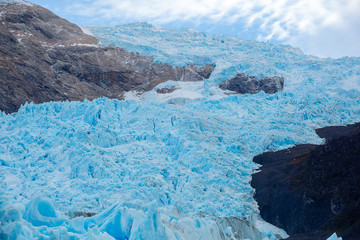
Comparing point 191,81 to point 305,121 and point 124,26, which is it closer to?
point 305,121

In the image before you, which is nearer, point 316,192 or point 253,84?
point 316,192

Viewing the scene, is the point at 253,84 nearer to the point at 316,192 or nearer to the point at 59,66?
the point at 59,66

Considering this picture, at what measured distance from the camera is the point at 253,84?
28734 millimetres

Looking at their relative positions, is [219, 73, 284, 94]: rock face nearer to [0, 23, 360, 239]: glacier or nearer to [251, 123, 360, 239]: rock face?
[0, 23, 360, 239]: glacier

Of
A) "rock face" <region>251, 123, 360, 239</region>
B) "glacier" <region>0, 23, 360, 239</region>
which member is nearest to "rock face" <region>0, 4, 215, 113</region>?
"glacier" <region>0, 23, 360, 239</region>

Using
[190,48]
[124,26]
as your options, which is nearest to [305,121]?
[190,48]

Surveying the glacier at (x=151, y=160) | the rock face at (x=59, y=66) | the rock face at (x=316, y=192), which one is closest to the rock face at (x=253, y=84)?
the glacier at (x=151, y=160)

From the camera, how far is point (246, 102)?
23.6m

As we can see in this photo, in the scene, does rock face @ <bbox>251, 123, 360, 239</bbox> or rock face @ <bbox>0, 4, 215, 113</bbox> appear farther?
rock face @ <bbox>0, 4, 215, 113</bbox>

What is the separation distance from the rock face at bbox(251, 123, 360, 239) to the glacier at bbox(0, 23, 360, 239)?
1.74 feet

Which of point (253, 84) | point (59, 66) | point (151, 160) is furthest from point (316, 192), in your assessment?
point (59, 66)

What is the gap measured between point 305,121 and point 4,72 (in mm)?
17724

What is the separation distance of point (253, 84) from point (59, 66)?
1463 centimetres

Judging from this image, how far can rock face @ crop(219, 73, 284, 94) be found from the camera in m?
28.2
